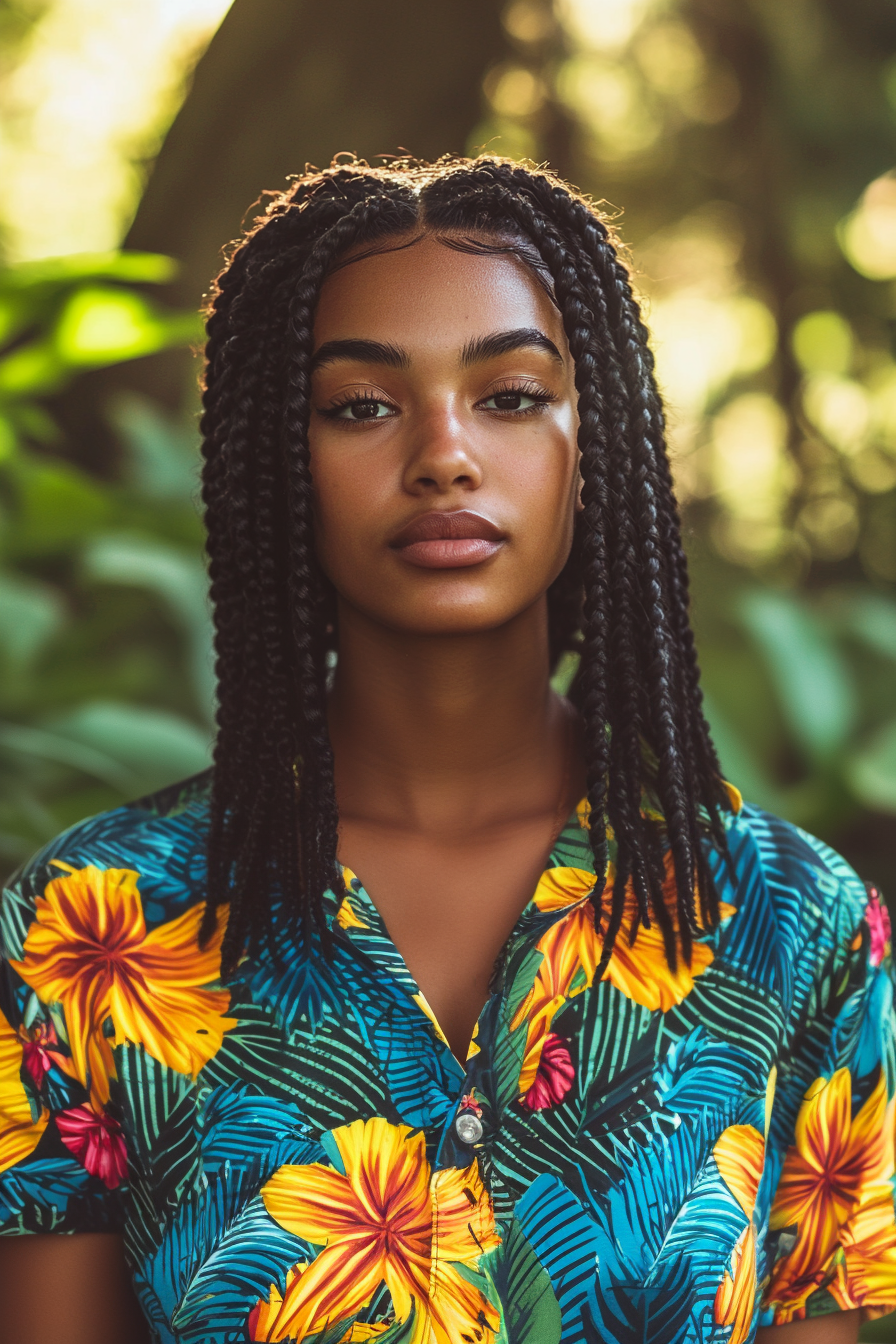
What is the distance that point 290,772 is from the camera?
1.25m

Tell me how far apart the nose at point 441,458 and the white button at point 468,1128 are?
525 millimetres

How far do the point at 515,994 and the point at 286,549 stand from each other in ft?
1.57

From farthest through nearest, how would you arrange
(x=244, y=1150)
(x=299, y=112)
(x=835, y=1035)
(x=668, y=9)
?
(x=668, y=9) → (x=299, y=112) → (x=835, y=1035) → (x=244, y=1150)

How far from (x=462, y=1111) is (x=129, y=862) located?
0.40m

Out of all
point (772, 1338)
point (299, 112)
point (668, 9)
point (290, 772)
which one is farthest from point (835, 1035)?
point (668, 9)

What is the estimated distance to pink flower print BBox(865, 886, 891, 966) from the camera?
1.23 m

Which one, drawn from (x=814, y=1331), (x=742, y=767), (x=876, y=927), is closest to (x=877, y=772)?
(x=742, y=767)

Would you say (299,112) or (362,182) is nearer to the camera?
(362,182)

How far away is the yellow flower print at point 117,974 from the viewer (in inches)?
45.3

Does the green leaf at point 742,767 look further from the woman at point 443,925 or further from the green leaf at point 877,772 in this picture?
the woman at point 443,925

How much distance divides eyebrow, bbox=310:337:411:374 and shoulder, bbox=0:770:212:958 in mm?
476

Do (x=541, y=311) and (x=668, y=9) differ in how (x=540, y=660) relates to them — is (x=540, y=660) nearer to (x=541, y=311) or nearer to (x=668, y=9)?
(x=541, y=311)

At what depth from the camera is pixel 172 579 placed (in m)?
2.22

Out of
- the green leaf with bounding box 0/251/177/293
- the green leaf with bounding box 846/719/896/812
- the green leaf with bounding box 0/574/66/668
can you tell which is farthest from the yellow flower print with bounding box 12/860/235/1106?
the green leaf with bounding box 846/719/896/812
